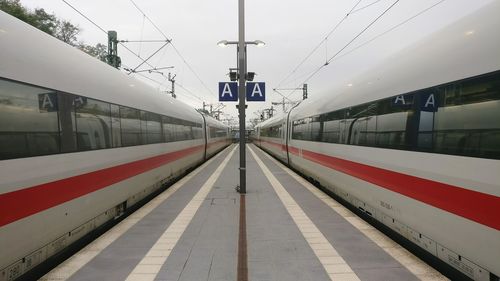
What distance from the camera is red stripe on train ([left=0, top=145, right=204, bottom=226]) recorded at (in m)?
4.14

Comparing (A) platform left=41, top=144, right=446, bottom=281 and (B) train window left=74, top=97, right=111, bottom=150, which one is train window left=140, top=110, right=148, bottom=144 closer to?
(A) platform left=41, top=144, right=446, bottom=281

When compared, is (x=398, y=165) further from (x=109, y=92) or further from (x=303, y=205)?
(x=109, y=92)

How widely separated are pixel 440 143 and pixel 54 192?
4641mm

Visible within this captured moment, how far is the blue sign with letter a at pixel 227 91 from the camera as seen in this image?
40.5 feet

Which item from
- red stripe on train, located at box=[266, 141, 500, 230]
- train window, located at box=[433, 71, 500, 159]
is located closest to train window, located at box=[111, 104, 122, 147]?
red stripe on train, located at box=[266, 141, 500, 230]

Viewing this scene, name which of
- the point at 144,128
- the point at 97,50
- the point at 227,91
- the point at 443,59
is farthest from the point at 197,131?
the point at 97,50

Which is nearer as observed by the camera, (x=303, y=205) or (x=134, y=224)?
(x=134, y=224)

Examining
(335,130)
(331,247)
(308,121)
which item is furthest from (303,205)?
(308,121)

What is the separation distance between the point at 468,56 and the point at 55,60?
487cm

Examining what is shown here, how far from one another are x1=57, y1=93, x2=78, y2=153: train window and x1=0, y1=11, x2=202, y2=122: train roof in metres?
0.13

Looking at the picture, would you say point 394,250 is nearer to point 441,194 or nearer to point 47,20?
point 441,194

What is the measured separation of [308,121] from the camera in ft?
45.1

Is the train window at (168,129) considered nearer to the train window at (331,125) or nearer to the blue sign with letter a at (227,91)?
the blue sign with letter a at (227,91)

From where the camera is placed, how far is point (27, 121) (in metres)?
4.54
